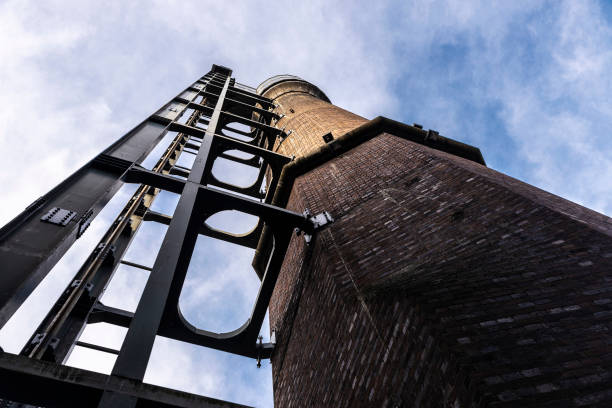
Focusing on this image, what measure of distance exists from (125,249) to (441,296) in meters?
4.56

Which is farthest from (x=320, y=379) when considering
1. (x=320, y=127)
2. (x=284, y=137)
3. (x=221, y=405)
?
(x=284, y=137)

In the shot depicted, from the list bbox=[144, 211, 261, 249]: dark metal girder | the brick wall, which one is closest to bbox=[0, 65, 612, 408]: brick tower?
bbox=[144, 211, 261, 249]: dark metal girder

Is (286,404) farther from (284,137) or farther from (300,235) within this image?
(284,137)

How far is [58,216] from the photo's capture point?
3.16 meters

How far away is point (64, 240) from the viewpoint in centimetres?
291

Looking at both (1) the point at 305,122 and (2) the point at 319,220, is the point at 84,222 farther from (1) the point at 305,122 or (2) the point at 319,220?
(1) the point at 305,122

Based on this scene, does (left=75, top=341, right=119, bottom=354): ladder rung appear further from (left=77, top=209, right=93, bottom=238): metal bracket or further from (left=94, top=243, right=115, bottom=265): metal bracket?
(left=77, top=209, right=93, bottom=238): metal bracket

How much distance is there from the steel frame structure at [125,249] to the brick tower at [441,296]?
2.42 ft

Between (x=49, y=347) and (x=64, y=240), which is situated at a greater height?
(x=64, y=240)

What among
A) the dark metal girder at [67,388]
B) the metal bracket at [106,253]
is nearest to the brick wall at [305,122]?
the metal bracket at [106,253]

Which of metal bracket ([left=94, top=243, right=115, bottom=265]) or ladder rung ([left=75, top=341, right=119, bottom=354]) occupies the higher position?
metal bracket ([left=94, top=243, right=115, bottom=265])

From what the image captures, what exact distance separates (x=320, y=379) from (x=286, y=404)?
44.0 inches

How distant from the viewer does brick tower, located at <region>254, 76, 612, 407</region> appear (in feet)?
7.07

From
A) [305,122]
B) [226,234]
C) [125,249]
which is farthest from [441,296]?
[305,122]
